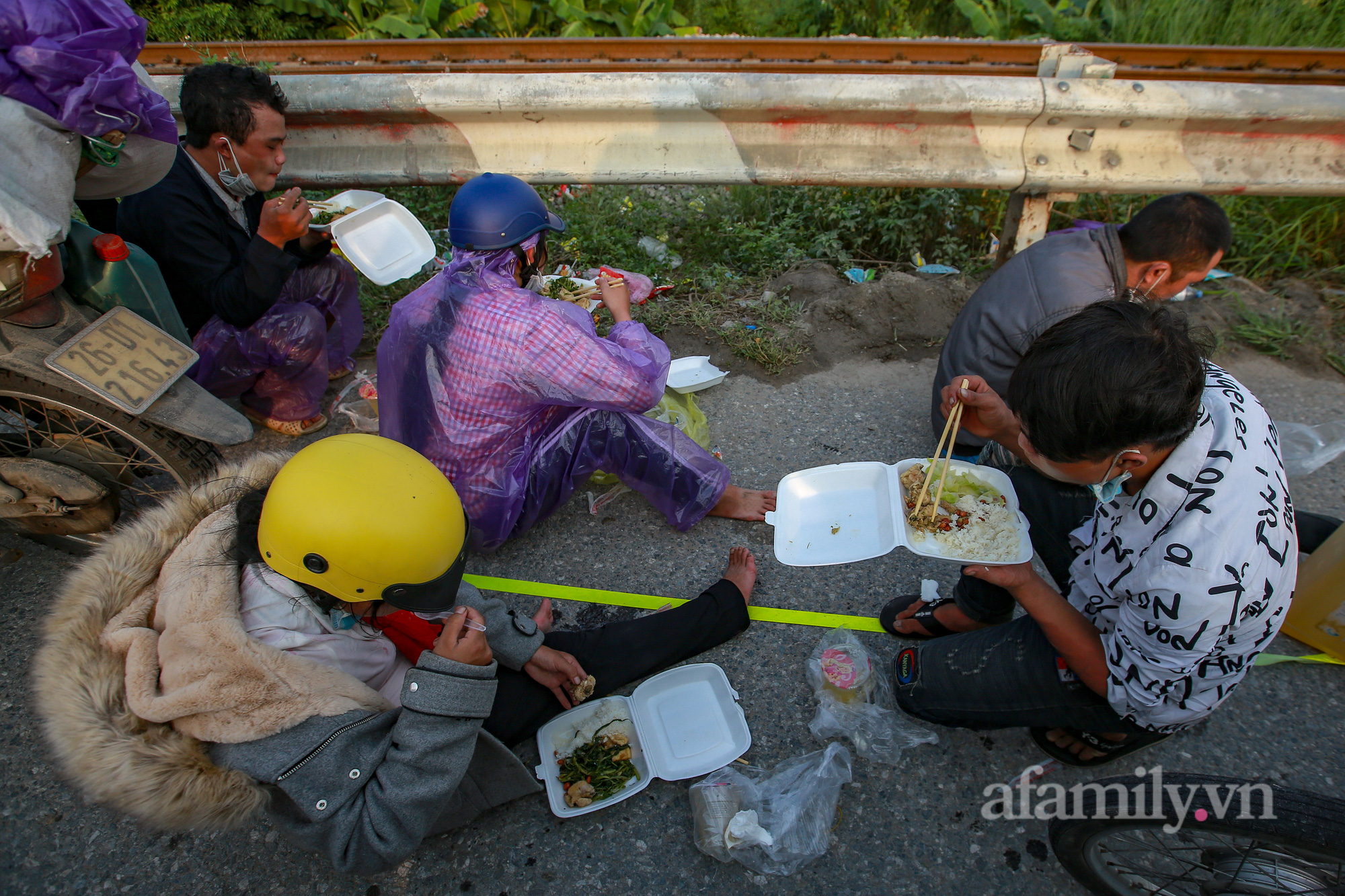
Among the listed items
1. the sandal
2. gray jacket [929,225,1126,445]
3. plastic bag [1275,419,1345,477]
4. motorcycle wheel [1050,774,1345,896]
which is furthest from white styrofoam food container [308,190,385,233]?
plastic bag [1275,419,1345,477]

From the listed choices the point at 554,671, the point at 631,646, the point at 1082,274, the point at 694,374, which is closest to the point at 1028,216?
the point at 1082,274

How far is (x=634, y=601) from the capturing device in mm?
2652

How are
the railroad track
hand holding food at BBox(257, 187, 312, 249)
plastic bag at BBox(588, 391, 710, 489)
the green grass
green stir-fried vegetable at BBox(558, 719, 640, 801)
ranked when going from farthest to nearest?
the railroad track
the green grass
plastic bag at BBox(588, 391, 710, 489)
hand holding food at BBox(257, 187, 312, 249)
green stir-fried vegetable at BBox(558, 719, 640, 801)

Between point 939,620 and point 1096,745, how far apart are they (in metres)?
0.56

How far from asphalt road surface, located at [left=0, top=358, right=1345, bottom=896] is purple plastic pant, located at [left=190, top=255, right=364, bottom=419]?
41.5 inches

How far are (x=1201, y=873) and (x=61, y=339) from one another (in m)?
3.84

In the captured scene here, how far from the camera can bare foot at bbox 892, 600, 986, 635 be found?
2338mm

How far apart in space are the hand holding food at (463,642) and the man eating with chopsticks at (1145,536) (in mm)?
1321

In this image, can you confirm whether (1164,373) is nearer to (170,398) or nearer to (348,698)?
(348,698)

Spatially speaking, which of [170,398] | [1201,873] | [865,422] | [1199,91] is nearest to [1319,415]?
[1199,91]

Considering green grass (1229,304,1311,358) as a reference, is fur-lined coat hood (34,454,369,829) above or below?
above

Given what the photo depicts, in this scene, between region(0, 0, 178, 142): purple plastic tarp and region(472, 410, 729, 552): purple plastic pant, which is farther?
region(472, 410, 729, 552): purple plastic pant

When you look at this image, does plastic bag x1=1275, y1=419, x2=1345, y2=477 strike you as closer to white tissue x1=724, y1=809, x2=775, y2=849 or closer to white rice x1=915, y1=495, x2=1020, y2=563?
white rice x1=915, y1=495, x2=1020, y2=563

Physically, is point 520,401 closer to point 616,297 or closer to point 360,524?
point 616,297
